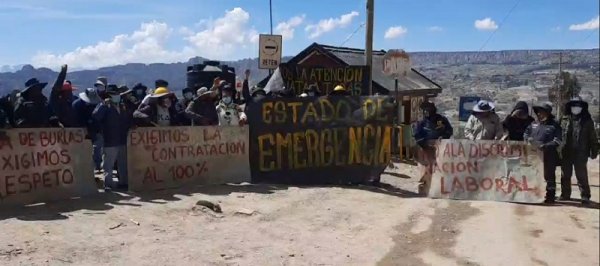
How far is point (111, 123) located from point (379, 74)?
11.2 m

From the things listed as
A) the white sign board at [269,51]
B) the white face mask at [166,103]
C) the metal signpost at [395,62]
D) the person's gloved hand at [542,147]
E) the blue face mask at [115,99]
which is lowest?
the person's gloved hand at [542,147]

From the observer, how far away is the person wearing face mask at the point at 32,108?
8.62 m

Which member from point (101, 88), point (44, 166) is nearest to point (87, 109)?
point (101, 88)

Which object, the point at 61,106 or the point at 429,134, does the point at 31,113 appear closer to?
the point at 61,106

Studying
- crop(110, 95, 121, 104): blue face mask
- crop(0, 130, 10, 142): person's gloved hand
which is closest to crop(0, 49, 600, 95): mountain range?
crop(110, 95, 121, 104): blue face mask

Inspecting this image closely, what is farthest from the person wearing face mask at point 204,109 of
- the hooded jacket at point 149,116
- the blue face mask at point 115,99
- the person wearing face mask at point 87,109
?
the person wearing face mask at point 87,109

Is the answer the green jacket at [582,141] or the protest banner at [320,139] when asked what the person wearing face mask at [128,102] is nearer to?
the protest banner at [320,139]

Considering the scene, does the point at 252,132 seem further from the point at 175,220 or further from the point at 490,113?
the point at 490,113

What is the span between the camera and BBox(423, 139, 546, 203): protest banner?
31.4ft

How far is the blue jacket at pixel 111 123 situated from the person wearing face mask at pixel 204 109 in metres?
1.46

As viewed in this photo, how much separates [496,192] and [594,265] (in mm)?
4654

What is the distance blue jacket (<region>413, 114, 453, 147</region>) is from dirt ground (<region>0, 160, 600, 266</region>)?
1010mm

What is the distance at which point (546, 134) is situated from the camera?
372 inches

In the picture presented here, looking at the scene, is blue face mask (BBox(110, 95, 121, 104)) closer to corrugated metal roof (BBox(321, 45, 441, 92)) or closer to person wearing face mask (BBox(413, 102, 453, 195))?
person wearing face mask (BBox(413, 102, 453, 195))
